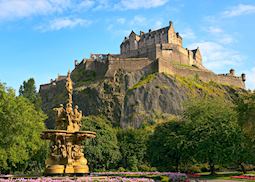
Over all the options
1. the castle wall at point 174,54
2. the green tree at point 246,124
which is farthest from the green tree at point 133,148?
the castle wall at point 174,54

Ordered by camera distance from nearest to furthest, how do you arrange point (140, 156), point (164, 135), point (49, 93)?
1. point (164, 135)
2. point (140, 156)
3. point (49, 93)

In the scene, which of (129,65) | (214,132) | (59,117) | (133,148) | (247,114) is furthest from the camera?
(129,65)

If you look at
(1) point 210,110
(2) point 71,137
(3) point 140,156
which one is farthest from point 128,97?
(2) point 71,137

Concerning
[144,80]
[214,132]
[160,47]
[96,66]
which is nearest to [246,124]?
[214,132]

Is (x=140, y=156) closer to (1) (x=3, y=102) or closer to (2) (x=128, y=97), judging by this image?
(2) (x=128, y=97)

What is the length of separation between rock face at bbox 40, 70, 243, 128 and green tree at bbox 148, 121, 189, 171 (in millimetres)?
33020

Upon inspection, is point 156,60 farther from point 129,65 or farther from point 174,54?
point 174,54

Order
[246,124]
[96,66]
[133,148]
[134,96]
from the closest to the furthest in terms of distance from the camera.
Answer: [246,124] < [133,148] < [134,96] < [96,66]

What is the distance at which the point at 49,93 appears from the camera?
104312 mm

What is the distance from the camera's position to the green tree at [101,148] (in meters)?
56.2

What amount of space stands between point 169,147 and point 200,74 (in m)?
59.6

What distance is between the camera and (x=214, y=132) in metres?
38.7

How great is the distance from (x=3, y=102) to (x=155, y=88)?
187ft

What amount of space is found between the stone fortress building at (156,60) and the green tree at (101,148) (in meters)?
31.1
